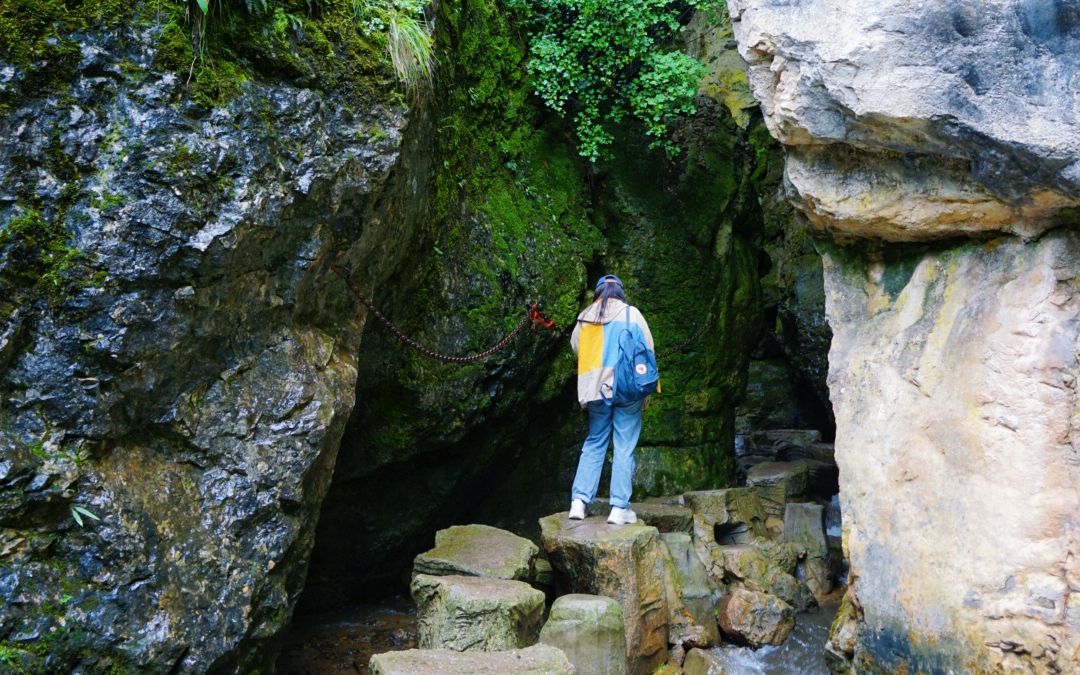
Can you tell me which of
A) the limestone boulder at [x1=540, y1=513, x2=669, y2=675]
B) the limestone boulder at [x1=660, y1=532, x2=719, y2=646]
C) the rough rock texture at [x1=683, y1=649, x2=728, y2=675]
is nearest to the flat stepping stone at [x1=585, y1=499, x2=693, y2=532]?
the limestone boulder at [x1=660, y1=532, x2=719, y2=646]

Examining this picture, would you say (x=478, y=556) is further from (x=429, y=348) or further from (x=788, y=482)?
(x=788, y=482)

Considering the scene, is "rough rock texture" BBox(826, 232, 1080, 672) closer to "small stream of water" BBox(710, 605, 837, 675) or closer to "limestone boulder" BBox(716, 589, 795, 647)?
"small stream of water" BBox(710, 605, 837, 675)

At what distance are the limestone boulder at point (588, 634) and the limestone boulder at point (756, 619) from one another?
1833 millimetres

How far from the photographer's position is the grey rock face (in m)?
4.82

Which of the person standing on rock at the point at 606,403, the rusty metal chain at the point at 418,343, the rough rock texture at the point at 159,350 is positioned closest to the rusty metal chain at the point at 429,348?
the rusty metal chain at the point at 418,343

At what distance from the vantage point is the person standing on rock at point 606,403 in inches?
278

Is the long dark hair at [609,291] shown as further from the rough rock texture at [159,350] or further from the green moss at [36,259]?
the green moss at [36,259]

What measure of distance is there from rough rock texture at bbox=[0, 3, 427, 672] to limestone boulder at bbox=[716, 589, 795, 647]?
358 cm

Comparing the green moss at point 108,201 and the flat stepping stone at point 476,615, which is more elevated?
the green moss at point 108,201

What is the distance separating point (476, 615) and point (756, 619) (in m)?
2.97

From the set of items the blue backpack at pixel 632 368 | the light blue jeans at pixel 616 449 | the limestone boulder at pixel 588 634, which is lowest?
the limestone boulder at pixel 588 634

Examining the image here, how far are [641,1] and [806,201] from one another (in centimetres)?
337

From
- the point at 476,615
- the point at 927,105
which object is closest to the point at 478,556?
the point at 476,615

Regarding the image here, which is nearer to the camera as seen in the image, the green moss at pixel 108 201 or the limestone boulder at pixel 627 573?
the green moss at pixel 108 201
